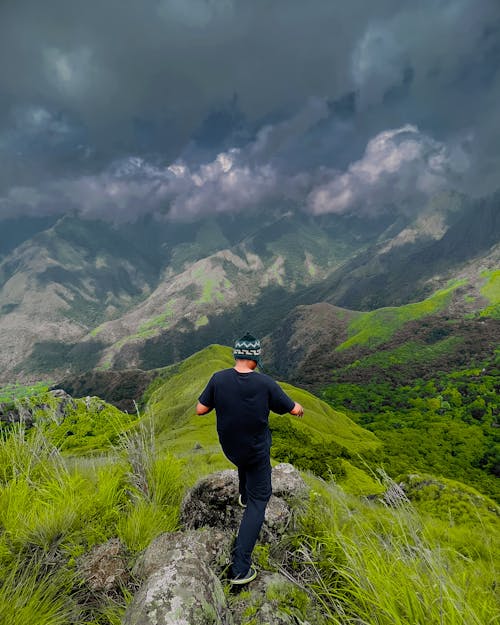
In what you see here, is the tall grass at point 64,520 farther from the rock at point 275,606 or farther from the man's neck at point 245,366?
the man's neck at point 245,366

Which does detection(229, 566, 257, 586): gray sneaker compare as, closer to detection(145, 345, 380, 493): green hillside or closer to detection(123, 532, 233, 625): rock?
detection(123, 532, 233, 625): rock

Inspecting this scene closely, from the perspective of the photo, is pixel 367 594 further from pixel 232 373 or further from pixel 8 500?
pixel 8 500

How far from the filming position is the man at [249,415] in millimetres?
4551

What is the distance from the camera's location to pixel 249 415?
454 cm

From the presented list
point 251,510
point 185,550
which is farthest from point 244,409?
point 185,550

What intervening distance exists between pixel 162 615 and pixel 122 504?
3191 millimetres

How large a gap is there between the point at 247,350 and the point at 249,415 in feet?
3.17

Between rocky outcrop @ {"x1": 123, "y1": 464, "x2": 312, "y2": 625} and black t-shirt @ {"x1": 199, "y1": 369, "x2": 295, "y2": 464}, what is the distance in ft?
3.98

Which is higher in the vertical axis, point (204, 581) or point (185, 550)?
point (185, 550)

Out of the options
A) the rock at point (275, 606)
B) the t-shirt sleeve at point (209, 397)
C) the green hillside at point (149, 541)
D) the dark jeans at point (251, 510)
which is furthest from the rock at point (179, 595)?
the t-shirt sleeve at point (209, 397)

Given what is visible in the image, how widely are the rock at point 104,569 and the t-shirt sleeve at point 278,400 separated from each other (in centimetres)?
284

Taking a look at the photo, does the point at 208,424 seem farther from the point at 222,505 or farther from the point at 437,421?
the point at 437,421

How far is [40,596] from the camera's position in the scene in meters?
3.37

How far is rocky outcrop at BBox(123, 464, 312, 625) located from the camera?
2961mm
